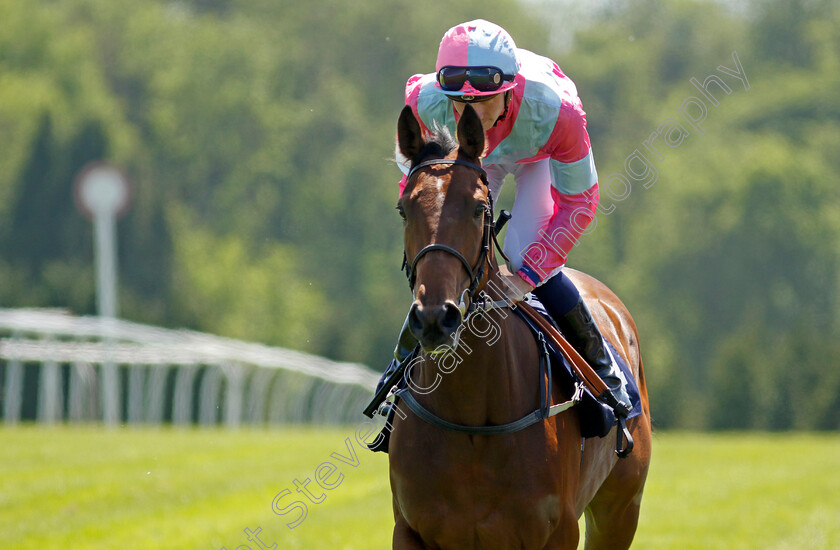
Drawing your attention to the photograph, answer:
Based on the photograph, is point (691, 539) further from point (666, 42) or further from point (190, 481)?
point (666, 42)

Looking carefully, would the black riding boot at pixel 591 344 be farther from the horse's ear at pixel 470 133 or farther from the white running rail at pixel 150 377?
the white running rail at pixel 150 377

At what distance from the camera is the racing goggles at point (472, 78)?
4.34 meters

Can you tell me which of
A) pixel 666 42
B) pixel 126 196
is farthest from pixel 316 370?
pixel 666 42

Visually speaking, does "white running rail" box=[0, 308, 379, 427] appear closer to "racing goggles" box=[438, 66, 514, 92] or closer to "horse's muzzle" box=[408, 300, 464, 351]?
"racing goggles" box=[438, 66, 514, 92]

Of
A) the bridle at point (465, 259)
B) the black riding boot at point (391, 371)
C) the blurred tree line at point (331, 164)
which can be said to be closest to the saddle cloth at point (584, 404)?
the black riding boot at point (391, 371)

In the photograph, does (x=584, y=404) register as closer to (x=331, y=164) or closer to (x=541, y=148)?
(x=541, y=148)

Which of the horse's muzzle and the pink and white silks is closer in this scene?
the horse's muzzle

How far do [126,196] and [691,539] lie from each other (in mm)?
37666

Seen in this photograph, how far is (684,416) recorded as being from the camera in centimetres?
3394

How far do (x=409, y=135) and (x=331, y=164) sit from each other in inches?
1765

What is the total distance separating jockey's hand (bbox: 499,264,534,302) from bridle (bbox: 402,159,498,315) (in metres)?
0.33

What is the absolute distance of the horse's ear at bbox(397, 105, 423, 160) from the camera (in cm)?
415


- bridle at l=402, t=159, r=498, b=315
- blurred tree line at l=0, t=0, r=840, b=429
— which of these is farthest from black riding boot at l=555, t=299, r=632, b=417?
blurred tree line at l=0, t=0, r=840, b=429

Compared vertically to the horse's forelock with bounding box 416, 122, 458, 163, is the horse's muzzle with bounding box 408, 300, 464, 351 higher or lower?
lower
